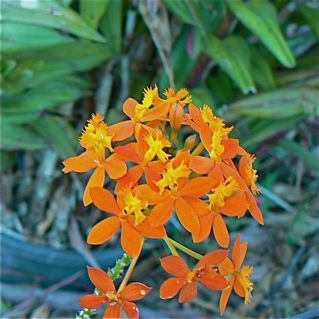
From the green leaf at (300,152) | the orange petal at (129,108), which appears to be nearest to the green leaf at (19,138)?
the green leaf at (300,152)

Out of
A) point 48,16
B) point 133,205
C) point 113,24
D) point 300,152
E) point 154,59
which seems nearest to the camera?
point 133,205

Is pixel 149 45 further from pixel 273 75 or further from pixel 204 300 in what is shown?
pixel 204 300

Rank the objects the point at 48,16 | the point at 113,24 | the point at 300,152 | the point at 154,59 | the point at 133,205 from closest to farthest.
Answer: the point at 133,205 < the point at 48,16 < the point at 113,24 < the point at 154,59 < the point at 300,152

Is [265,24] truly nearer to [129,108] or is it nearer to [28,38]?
[28,38]

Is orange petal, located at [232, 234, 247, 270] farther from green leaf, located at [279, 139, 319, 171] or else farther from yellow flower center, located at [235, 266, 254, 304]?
green leaf, located at [279, 139, 319, 171]

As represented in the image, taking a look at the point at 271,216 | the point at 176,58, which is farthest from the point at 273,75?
the point at 271,216

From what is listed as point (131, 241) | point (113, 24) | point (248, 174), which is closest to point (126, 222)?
point (131, 241)
